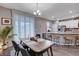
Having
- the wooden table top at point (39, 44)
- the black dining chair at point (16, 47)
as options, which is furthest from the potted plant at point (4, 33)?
the wooden table top at point (39, 44)

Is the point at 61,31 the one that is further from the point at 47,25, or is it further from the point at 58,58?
the point at 58,58

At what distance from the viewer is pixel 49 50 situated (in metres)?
2.43

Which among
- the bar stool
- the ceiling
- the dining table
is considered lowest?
the dining table

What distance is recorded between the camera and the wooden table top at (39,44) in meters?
2.41

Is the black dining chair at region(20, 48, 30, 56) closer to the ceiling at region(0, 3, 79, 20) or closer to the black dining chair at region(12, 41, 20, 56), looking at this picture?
the black dining chair at region(12, 41, 20, 56)

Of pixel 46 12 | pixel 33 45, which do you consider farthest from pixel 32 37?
pixel 46 12

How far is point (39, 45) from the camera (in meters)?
2.50

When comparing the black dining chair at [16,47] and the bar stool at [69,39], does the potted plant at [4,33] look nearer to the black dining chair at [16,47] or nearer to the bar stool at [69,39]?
the black dining chair at [16,47]

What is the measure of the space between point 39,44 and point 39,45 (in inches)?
1.2

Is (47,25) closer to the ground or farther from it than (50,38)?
farther from it

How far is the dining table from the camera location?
2.38 m

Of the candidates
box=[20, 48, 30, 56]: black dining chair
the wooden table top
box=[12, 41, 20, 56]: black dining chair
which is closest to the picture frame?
box=[12, 41, 20, 56]: black dining chair

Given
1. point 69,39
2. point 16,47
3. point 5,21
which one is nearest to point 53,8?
point 69,39

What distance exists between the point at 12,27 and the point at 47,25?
87 cm
